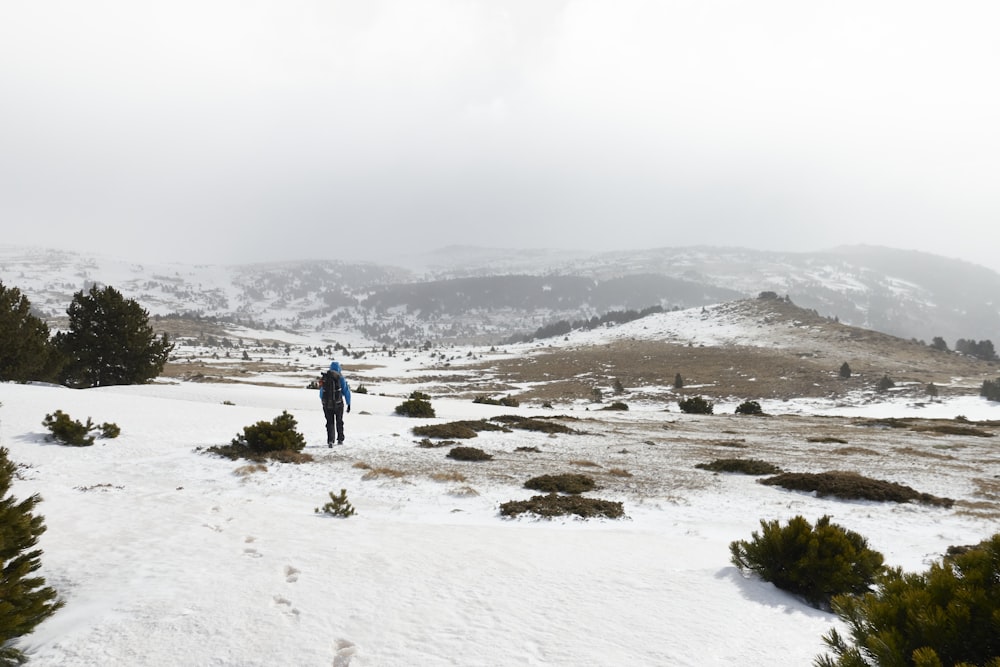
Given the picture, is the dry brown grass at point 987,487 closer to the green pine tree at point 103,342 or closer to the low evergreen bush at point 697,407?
the low evergreen bush at point 697,407

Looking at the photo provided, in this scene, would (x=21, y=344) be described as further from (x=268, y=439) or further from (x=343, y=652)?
Result: (x=343, y=652)

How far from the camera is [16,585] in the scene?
4043 millimetres

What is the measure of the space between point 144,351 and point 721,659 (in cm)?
3705

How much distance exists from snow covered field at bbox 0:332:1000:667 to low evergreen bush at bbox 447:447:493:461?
1.59 feet

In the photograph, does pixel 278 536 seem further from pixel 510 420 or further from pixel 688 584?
pixel 510 420

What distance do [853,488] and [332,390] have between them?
14.3 meters

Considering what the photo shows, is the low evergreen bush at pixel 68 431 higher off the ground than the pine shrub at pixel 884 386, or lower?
higher

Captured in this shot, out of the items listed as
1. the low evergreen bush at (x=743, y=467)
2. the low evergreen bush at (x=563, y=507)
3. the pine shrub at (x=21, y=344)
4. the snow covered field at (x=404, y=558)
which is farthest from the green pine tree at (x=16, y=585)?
the pine shrub at (x=21, y=344)

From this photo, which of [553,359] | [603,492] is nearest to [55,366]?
[603,492]

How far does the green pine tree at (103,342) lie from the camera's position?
98.0ft

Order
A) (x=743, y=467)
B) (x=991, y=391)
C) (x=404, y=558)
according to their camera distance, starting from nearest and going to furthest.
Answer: (x=404, y=558)
(x=743, y=467)
(x=991, y=391)

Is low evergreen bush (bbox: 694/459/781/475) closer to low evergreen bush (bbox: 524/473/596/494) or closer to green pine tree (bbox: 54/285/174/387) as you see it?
low evergreen bush (bbox: 524/473/596/494)

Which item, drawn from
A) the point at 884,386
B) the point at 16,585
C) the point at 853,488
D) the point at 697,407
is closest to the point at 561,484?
the point at 853,488

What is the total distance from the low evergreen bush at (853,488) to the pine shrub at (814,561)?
19.3 feet
